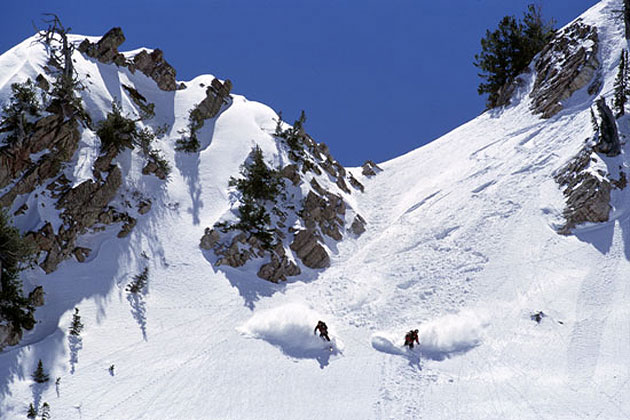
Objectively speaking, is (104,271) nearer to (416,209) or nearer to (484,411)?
(484,411)

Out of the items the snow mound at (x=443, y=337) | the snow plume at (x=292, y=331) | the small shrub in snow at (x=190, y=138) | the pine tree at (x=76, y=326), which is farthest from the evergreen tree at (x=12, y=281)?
the snow mound at (x=443, y=337)

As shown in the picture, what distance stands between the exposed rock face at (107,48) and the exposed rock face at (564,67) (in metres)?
34.1

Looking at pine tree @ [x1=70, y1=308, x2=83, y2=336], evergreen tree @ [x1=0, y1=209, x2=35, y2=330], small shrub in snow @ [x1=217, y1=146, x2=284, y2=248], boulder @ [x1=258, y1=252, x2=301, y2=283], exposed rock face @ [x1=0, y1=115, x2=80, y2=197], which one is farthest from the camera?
small shrub in snow @ [x1=217, y1=146, x2=284, y2=248]

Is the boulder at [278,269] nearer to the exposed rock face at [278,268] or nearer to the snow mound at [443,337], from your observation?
the exposed rock face at [278,268]

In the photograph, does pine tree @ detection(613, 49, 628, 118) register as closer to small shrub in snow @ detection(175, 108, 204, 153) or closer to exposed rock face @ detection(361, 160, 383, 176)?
exposed rock face @ detection(361, 160, 383, 176)

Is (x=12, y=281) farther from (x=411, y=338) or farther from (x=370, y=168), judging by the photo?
(x=370, y=168)

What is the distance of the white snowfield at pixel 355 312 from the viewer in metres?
11.8

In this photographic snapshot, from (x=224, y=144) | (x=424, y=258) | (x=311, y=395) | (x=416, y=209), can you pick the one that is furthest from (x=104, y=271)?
(x=416, y=209)

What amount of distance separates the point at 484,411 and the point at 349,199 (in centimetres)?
1915

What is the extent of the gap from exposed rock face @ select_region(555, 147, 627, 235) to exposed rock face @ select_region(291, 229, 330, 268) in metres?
12.6

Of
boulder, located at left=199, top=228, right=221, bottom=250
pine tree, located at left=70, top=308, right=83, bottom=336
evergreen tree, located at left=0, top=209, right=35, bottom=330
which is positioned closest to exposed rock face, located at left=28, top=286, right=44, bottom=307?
evergreen tree, located at left=0, top=209, right=35, bottom=330

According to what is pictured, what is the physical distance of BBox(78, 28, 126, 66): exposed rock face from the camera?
2684 centimetres

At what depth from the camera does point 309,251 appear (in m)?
21.5

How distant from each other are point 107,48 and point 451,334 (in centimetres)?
3058
